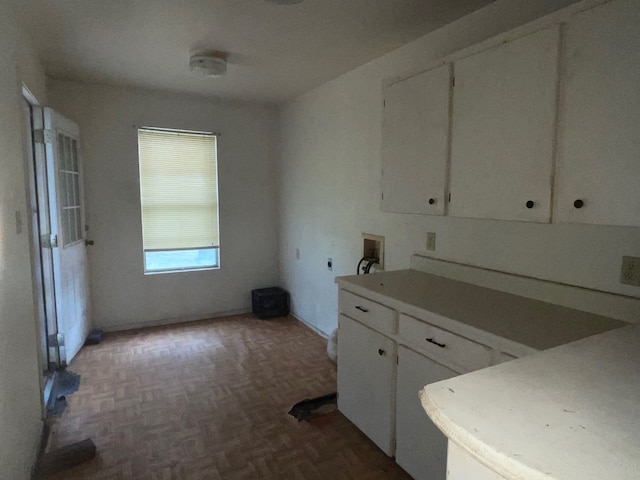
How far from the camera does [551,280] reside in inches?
73.6

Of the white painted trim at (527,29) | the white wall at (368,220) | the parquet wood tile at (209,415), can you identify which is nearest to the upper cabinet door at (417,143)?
the white painted trim at (527,29)

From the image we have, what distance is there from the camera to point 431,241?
255cm

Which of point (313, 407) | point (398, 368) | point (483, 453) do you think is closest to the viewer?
point (483, 453)

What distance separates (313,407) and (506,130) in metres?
2.03

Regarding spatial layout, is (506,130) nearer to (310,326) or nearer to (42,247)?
(310,326)

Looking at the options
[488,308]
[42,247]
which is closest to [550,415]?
[488,308]

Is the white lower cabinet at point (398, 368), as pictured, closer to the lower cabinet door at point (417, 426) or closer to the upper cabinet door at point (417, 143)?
the lower cabinet door at point (417, 426)

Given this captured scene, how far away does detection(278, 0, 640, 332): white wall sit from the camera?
1.80m

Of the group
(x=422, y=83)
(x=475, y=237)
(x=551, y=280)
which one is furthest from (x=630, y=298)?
(x=422, y=83)

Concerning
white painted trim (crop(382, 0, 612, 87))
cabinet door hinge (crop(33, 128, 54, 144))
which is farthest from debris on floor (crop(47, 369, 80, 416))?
white painted trim (crop(382, 0, 612, 87))

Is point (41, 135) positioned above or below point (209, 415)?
above

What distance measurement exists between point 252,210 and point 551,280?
3.45 m

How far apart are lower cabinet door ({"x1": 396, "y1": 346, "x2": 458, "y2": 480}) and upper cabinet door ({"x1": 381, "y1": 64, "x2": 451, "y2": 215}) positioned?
0.79 meters

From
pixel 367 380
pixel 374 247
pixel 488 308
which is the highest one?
pixel 374 247
